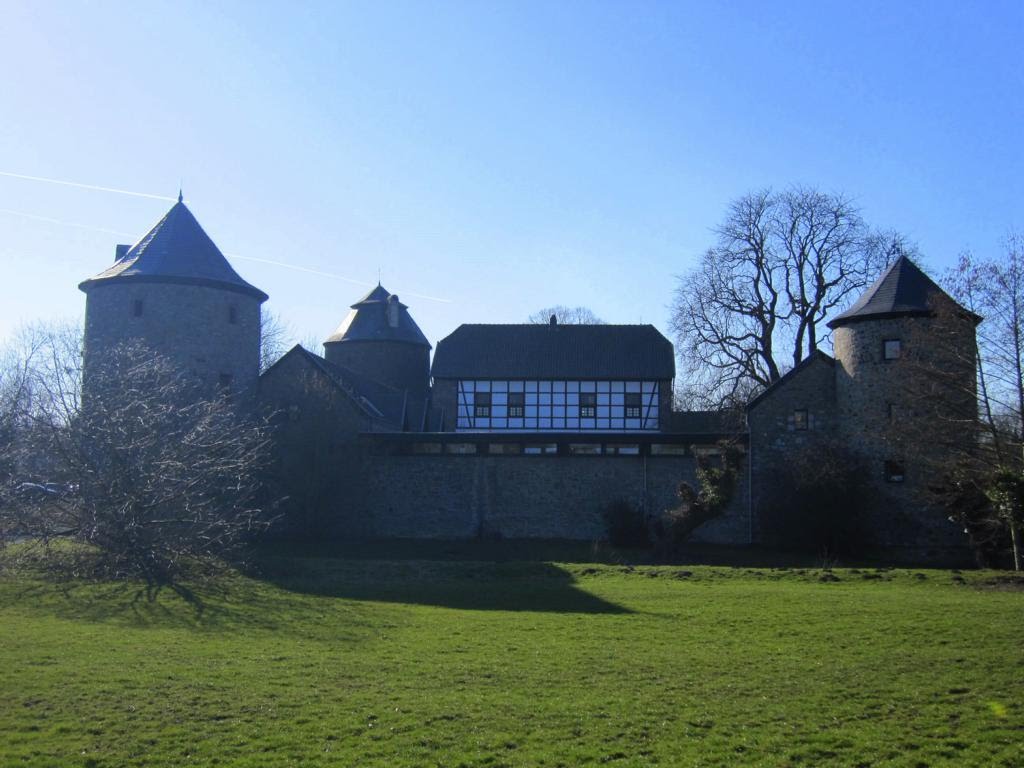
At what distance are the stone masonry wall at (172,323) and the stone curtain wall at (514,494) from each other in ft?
17.3

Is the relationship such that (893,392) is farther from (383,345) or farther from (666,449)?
(383,345)

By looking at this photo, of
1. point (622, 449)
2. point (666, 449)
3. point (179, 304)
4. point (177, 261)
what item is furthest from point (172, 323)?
point (666, 449)

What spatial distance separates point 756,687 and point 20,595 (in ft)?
38.9

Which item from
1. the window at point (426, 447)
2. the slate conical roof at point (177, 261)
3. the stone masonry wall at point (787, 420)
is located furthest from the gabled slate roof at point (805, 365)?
the slate conical roof at point (177, 261)

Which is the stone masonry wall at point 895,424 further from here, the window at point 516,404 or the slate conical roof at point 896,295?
the window at point 516,404

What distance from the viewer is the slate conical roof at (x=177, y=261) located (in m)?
28.5

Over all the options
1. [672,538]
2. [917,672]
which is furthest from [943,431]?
[917,672]

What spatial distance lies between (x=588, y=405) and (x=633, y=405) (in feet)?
5.27

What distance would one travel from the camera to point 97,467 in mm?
18375

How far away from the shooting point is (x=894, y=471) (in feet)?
93.0

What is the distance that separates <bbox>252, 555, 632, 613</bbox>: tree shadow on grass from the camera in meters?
16.4

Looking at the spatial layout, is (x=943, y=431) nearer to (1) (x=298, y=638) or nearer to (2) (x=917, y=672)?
(2) (x=917, y=672)

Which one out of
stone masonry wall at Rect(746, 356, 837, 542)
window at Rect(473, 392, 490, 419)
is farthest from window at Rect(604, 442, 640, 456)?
window at Rect(473, 392, 490, 419)

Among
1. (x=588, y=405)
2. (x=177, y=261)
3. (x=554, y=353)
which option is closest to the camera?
(x=177, y=261)
